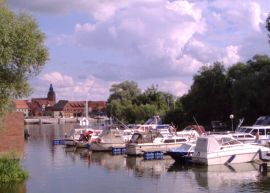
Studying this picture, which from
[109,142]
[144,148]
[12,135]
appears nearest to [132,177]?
[12,135]

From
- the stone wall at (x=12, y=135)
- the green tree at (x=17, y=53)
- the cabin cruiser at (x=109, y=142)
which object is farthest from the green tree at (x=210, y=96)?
the green tree at (x=17, y=53)

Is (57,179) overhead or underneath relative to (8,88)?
underneath

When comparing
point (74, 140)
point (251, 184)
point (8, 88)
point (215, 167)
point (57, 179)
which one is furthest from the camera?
point (74, 140)

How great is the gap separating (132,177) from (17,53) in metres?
14.3

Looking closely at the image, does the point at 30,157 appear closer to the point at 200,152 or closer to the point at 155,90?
the point at 200,152

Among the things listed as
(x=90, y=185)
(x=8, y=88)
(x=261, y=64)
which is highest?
(x=261, y=64)

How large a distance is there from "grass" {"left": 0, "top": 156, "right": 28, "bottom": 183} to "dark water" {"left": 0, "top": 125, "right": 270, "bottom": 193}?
557 millimetres

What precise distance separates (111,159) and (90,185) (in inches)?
Answer: 696

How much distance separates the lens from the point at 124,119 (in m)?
123

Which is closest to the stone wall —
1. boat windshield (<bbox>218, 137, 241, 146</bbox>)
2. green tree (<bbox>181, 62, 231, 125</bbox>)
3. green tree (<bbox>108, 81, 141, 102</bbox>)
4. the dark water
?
the dark water

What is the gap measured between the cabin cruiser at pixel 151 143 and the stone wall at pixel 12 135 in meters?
11.8

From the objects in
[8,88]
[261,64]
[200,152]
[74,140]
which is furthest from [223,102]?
[8,88]

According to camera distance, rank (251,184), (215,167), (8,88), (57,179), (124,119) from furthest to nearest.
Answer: (124,119) → (215,167) → (57,179) → (251,184) → (8,88)

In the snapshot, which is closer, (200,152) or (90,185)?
(90,185)
